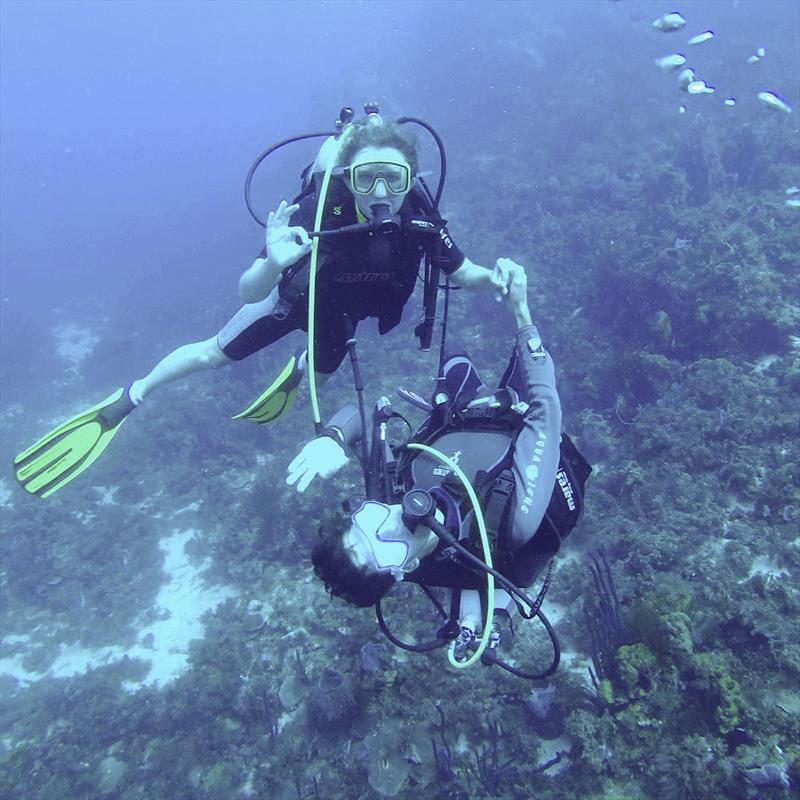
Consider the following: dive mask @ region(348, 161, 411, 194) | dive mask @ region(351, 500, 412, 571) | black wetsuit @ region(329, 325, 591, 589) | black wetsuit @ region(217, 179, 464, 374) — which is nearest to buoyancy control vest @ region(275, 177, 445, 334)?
black wetsuit @ region(217, 179, 464, 374)

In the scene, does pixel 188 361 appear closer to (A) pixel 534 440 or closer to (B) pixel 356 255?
(B) pixel 356 255

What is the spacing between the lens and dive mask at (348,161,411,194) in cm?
333

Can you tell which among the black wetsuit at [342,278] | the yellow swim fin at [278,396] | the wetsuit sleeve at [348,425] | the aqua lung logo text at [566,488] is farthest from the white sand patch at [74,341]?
the aqua lung logo text at [566,488]

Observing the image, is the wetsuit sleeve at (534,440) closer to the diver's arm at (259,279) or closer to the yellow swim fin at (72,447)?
the diver's arm at (259,279)

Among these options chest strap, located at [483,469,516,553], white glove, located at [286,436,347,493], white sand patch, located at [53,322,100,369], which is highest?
white glove, located at [286,436,347,493]

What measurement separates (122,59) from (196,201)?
118773 millimetres

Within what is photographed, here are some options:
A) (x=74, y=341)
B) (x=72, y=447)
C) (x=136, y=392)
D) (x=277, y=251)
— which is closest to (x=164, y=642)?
(x=72, y=447)

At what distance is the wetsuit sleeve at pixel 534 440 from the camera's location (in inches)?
92.3

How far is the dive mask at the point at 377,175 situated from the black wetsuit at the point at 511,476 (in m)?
1.42

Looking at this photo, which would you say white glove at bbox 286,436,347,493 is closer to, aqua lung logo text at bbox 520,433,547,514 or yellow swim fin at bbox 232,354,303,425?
aqua lung logo text at bbox 520,433,547,514

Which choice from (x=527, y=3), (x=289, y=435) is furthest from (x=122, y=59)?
(x=289, y=435)

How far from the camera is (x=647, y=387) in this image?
882 centimetres

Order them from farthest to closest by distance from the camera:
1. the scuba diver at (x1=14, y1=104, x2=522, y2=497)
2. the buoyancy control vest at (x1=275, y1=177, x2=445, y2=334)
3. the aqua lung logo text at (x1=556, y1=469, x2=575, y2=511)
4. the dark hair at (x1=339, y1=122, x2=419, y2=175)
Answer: the buoyancy control vest at (x1=275, y1=177, x2=445, y2=334) → the dark hair at (x1=339, y1=122, x2=419, y2=175) → the scuba diver at (x1=14, y1=104, x2=522, y2=497) → the aqua lung logo text at (x1=556, y1=469, x2=575, y2=511)

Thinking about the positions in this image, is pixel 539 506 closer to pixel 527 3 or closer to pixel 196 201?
pixel 527 3
